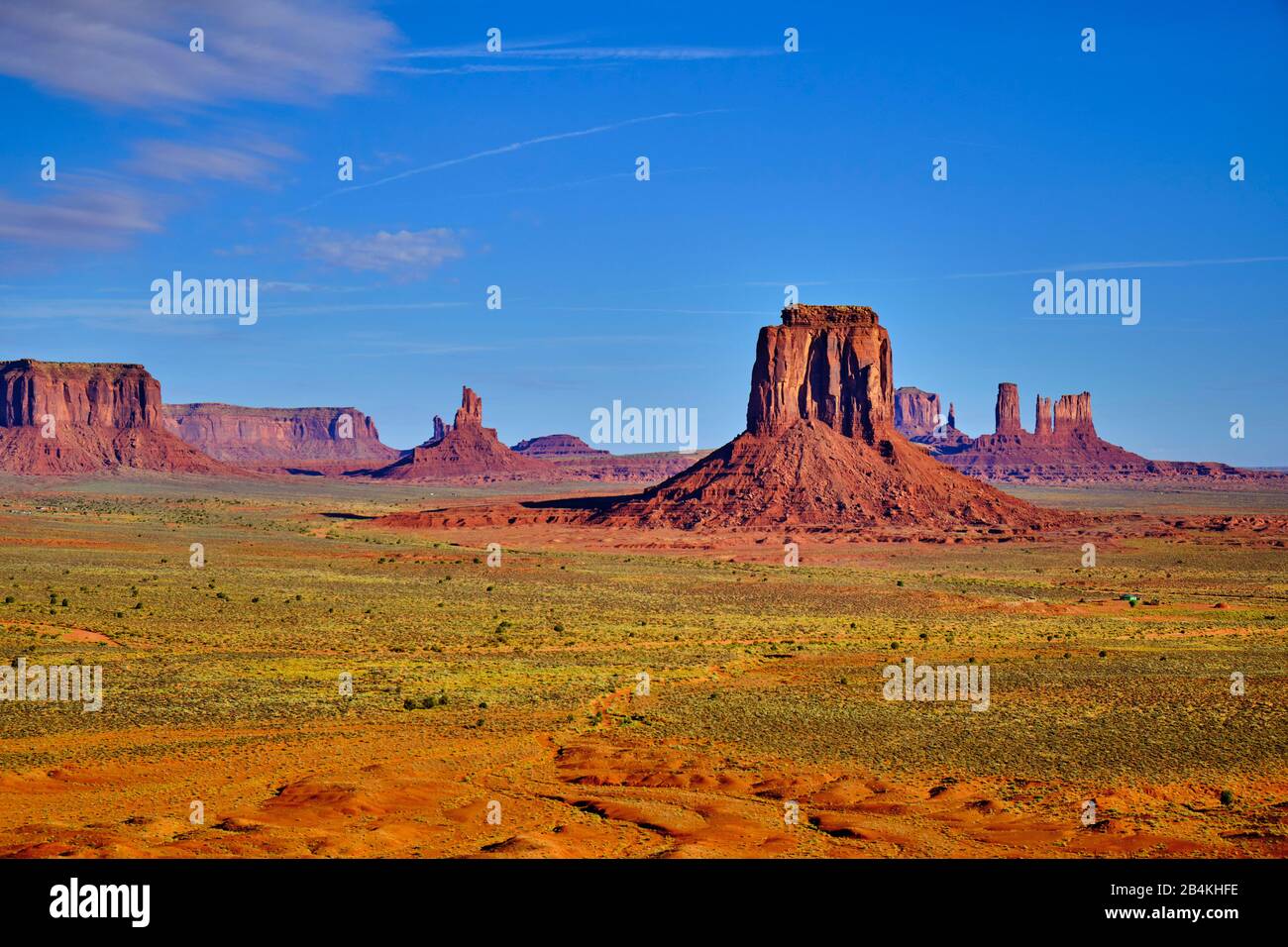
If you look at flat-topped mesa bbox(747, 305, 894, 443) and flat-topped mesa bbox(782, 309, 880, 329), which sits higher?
flat-topped mesa bbox(782, 309, 880, 329)

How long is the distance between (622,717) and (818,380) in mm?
90332

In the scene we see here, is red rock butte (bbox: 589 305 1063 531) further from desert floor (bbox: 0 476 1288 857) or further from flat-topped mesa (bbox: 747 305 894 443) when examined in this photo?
desert floor (bbox: 0 476 1288 857)

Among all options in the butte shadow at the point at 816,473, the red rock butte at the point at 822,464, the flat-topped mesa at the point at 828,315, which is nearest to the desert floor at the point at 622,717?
the butte shadow at the point at 816,473

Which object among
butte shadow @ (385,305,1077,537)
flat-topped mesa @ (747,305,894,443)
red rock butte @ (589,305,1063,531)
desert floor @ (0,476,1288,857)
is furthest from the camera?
flat-topped mesa @ (747,305,894,443)

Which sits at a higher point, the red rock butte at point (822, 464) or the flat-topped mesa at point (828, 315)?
the flat-topped mesa at point (828, 315)

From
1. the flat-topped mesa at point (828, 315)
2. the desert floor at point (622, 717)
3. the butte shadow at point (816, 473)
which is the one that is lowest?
the desert floor at point (622, 717)

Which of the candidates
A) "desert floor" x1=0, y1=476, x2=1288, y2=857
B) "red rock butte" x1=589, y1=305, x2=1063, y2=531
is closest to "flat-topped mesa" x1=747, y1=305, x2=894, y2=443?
"red rock butte" x1=589, y1=305, x2=1063, y2=531

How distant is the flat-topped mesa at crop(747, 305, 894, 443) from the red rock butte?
0.34ft

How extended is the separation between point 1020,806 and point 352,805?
11887 mm

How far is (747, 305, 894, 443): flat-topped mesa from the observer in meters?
113

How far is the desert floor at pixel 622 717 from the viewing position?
17.7 meters

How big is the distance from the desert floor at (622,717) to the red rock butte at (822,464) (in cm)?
3932

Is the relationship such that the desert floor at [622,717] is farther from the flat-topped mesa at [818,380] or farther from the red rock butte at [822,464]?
the flat-topped mesa at [818,380]

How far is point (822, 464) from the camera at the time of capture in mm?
107875
